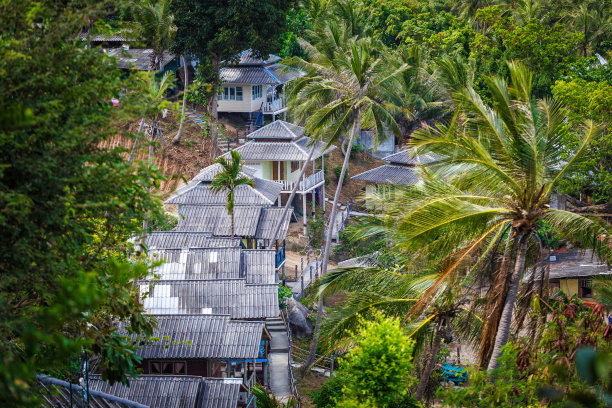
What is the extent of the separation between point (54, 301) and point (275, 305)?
1306cm

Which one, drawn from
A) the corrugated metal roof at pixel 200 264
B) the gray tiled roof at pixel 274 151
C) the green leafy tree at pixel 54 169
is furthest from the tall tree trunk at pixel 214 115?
the green leafy tree at pixel 54 169

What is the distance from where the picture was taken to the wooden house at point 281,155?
36844mm

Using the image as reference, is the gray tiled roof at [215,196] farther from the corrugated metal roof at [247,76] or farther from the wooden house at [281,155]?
the corrugated metal roof at [247,76]

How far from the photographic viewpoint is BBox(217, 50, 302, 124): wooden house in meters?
44.1

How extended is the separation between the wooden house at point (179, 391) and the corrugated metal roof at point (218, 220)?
1374cm

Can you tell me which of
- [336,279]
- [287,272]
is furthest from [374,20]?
[336,279]

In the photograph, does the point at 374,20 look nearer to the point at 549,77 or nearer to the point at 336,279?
the point at 549,77

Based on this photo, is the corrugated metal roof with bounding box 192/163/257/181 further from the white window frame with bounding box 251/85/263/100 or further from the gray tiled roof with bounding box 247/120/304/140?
the white window frame with bounding box 251/85/263/100

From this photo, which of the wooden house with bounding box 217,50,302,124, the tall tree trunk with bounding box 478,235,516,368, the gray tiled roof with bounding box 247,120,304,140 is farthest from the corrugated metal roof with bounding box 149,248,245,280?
the wooden house with bounding box 217,50,302,124

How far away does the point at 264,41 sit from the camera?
3919 centimetres

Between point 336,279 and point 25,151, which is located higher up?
point 25,151

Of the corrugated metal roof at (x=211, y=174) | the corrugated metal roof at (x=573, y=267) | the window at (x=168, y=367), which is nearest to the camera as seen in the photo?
the window at (x=168, y=367)

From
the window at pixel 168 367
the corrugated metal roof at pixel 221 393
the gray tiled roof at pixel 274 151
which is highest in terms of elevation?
the gray tiled roof at pixel 274 151

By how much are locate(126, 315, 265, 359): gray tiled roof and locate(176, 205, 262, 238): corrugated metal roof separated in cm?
1018
